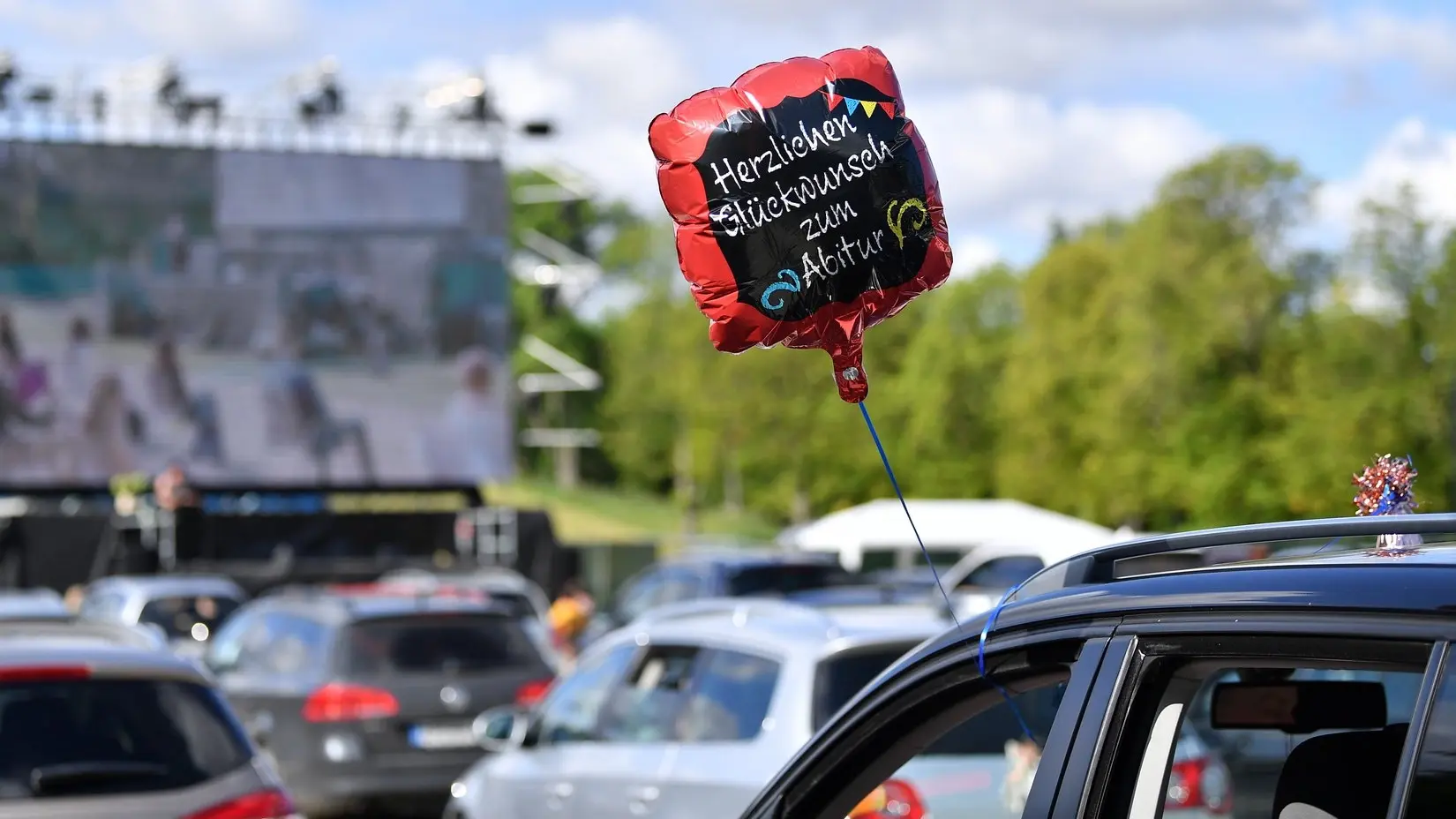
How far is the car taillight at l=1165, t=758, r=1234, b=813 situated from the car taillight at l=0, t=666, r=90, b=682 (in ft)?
11.3

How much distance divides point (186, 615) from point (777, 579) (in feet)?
19.9

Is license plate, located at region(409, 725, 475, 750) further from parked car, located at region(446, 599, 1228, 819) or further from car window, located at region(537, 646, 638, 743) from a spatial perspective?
car window, located at region(537, 646, 638, 743)

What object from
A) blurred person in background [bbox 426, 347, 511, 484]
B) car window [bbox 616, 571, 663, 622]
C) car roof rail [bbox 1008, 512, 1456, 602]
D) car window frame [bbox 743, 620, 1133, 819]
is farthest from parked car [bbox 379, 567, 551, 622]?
car roof rail [bbox 1008, 512, 1456, 602]

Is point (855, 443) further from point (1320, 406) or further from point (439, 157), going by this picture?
point (439, 157)

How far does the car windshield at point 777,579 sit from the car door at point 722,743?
10.8 metres

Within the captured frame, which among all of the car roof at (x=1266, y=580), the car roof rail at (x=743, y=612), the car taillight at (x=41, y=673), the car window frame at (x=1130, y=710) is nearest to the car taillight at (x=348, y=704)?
the car roof rail at (x=743, y=612)

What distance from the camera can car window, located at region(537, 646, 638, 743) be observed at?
7.30m

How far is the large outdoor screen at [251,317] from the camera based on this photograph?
122 ft

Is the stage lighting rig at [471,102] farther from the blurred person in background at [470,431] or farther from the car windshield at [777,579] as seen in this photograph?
the car windshield at [777,579]

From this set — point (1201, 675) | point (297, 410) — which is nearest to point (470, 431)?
point (297, 410)

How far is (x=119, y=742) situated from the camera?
6.02 meters

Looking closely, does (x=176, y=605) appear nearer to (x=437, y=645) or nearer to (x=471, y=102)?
(x=437, y=645)

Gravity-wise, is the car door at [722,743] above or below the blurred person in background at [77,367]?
below

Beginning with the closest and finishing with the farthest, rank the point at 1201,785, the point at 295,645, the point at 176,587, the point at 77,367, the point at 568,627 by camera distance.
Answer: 1. the point at 1201,785
2. the point at 295,645
3. the point at 568,627
4. the point at 176,587
5. the point at 77,367
